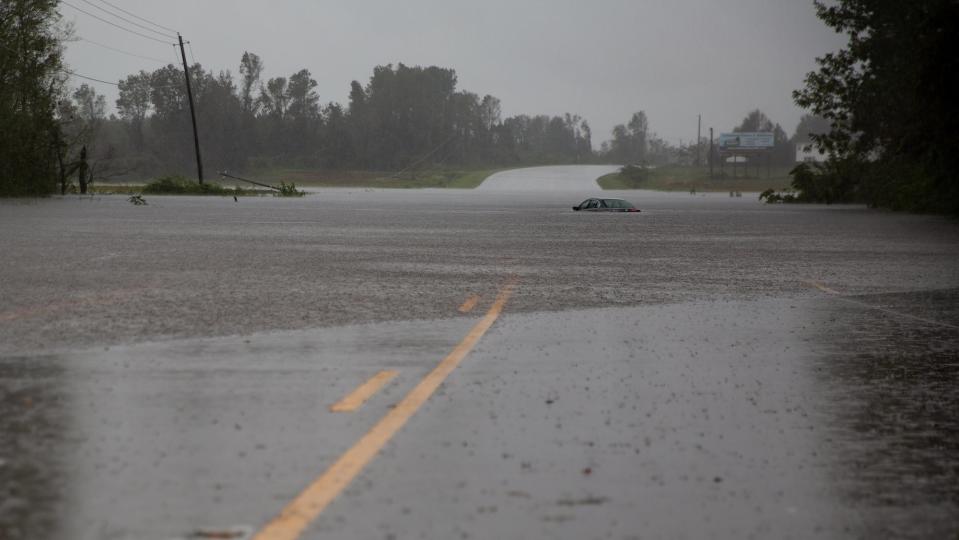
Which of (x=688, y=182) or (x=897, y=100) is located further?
(x=688, y=182)

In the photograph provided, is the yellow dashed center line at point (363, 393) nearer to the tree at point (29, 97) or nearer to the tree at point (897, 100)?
the tree at point (897, 100)

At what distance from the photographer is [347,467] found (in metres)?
6.29

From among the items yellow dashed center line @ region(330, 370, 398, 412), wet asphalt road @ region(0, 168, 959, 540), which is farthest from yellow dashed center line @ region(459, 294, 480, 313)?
yellow dashed center line @ region(330, 370, 398, 412)

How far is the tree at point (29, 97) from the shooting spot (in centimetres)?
6234

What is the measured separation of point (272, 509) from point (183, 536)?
52 cm

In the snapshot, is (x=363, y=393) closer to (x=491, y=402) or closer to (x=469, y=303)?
(x=491, y=402)

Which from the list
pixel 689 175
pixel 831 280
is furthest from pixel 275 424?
pixel 689 175

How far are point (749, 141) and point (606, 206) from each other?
5760 inches

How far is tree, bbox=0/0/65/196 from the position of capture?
6234cm

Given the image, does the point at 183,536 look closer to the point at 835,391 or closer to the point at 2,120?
the point at 835,391

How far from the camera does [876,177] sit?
206 ft

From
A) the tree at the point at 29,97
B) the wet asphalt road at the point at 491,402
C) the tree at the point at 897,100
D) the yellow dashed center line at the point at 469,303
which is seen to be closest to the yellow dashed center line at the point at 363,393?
the wet asphalt road at the point at 491,402

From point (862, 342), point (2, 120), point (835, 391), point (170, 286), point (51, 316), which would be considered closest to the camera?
point (835, 391)

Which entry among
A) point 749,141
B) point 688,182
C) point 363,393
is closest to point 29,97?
point 363,393
